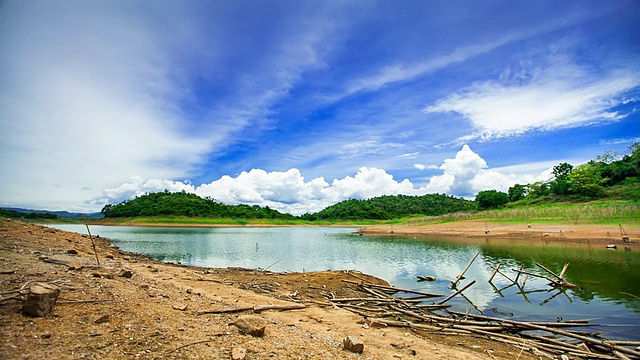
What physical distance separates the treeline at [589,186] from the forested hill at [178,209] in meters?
88.5

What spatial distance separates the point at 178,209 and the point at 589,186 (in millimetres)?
123925

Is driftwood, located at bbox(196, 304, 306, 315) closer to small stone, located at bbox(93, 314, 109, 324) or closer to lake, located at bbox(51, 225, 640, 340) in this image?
small stone, located at bbox(93, 314, 109, 324)

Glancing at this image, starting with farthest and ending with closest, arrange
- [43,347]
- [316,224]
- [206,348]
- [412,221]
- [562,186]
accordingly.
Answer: [316,224] → [412,221] → [562,186] → [206,348] → [43,347]

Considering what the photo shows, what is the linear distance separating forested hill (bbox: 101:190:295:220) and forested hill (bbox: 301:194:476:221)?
74.7 ft

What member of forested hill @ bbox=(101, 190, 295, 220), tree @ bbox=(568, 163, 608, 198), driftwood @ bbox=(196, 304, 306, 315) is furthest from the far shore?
forested hill @ bbox=(101, 190, 295, 220)

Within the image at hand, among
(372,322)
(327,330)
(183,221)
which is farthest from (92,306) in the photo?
(183,221)

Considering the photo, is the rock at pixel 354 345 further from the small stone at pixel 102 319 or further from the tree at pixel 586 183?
the tree at pixel 586 183

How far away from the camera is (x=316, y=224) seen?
133625 mm

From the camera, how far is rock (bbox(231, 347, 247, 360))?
16.7ft

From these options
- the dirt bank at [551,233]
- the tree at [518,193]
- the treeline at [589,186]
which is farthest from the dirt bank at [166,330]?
the tree at [518,193]

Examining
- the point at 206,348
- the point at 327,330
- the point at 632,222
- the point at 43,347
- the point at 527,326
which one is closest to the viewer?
the point at 43,347

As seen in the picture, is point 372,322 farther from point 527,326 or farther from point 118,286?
point 118,286

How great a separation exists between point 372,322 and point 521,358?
3.70m

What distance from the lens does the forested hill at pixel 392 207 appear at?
122m
